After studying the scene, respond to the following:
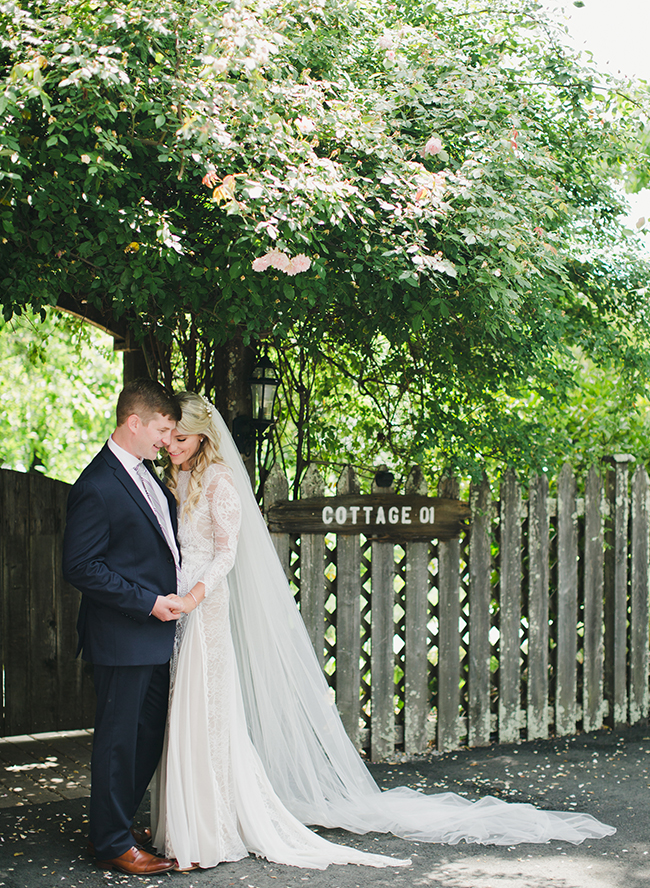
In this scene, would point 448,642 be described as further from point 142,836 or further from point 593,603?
point 142,836

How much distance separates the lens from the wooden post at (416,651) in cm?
498

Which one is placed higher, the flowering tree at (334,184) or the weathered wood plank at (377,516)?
the flowering tree at (334,184)

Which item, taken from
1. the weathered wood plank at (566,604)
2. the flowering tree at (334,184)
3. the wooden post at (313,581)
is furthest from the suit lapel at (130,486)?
the weathered wood plank at (566,604)

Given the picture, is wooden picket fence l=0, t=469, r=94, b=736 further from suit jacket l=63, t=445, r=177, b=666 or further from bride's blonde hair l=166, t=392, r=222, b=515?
suit jacket l=63, t=445, r=177, b=666

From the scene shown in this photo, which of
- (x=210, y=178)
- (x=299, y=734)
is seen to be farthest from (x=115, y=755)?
(x=210, y=178)

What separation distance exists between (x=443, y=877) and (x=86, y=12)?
3.86 metres

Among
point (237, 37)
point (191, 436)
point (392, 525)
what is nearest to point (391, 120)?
point (237, 37)

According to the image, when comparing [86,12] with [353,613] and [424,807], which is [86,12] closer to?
[353,613]

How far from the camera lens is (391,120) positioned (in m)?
4.14

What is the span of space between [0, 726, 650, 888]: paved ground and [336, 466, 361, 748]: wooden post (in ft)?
1.22

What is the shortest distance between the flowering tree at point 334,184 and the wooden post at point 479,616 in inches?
17.1

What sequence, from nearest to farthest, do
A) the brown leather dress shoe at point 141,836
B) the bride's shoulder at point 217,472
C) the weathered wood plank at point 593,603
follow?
the brown leather dress shoe at point 141,836
the bride's shoulder at point 217,472
the weathered wood plank at point 593,603

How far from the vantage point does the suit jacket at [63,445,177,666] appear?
3.28 meters

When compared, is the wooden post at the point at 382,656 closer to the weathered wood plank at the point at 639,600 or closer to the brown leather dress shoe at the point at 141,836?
the brown leather dress shoe at the point at 141,836
